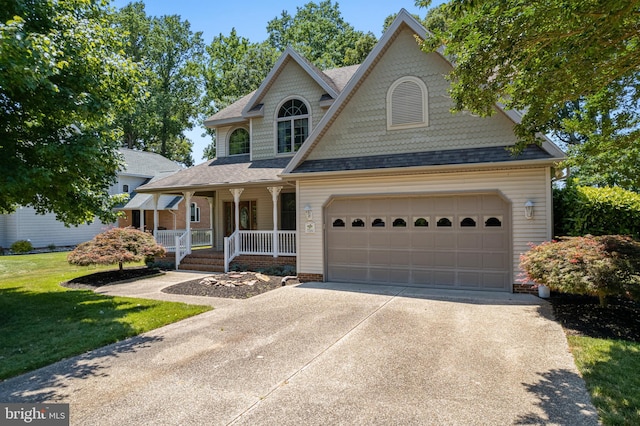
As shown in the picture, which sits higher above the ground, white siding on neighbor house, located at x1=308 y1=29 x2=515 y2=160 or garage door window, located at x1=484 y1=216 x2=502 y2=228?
white siding on neighbor house, located at x1=308 y1=29 x2=515 y2=160

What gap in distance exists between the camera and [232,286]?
11.2 meters

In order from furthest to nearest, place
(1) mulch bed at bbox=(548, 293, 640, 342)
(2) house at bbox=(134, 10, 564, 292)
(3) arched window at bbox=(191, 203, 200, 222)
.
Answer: (3) arched window at bbox=(191, 203, 200, 222) < (2) house at bbox=(134, 10, 564, 292) < (1) mulch bed at bbox=(548, 293, 640, 342)

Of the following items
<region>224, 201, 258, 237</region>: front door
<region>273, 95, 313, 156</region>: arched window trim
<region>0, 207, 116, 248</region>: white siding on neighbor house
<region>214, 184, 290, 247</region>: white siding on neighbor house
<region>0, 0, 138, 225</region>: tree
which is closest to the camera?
<region>0, 0, 138, 225</region>: tree

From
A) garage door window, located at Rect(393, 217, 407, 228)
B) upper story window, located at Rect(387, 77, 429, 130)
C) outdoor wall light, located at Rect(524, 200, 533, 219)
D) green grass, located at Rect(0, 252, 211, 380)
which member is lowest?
green grass, located at Rect(0, 252, 211, 380)

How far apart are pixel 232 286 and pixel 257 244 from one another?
11.6 feet

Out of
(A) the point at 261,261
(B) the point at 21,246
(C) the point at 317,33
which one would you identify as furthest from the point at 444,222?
(C) the point at 317,33

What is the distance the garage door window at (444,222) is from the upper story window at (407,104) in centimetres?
280

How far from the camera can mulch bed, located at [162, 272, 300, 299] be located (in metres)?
10.4

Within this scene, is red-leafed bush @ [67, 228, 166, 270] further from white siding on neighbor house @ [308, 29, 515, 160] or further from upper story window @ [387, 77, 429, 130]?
upper story window @ [387, 77, 429, 130]

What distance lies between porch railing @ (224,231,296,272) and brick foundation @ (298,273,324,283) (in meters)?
1.82

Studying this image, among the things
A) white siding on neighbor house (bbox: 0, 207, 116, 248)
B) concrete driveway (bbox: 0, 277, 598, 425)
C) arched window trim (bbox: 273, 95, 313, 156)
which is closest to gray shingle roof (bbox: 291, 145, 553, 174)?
A: concrete driveway (bbox: 0, 277, 598, 425)

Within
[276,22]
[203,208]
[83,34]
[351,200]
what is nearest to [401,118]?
[351,200]

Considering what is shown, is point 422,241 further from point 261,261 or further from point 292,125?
point 292,125

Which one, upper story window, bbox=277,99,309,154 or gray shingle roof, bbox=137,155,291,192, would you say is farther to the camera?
upper story window, bbox=277,99,309,154
